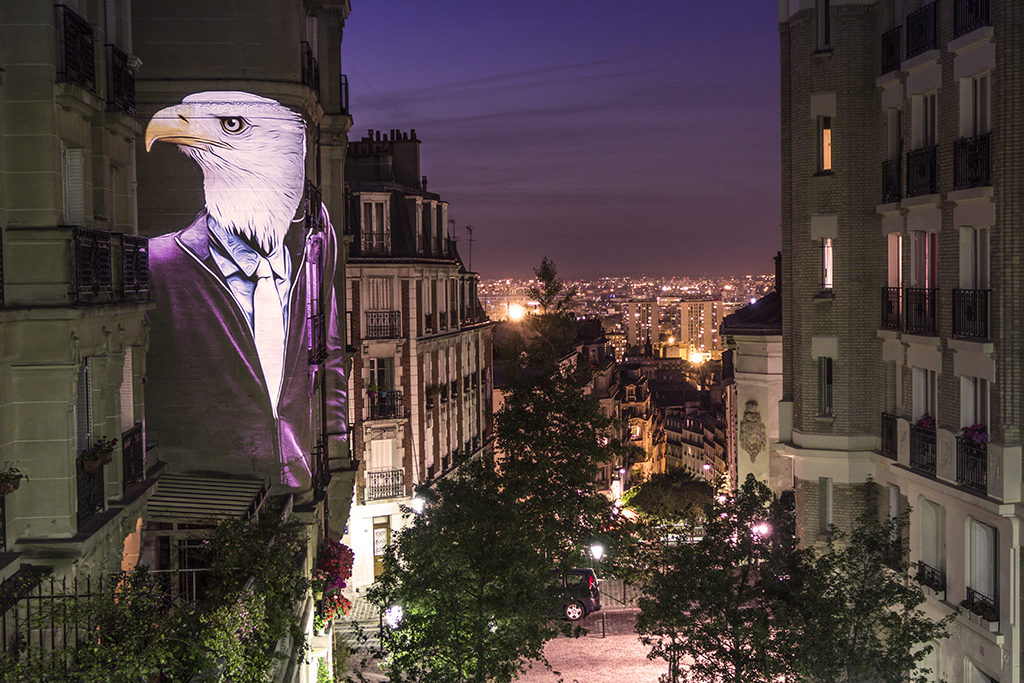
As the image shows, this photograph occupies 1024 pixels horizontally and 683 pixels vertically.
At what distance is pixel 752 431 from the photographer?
48.8m

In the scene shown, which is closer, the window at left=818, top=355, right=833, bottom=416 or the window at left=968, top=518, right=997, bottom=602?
the window at left=968, top=518, right=997, bottom=602

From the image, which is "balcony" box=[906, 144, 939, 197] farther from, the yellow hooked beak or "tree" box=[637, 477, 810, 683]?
the yellow hooked beak

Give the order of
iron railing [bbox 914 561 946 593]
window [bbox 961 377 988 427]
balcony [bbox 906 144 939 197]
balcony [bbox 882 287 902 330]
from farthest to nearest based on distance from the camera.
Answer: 1. balcony [bbox 882 287 902 330]
2. balcony [bbox 906 144 939 197]
3. iron railing [bbox 914 561 946 593]
4. window [bbox 961 377 988 427]

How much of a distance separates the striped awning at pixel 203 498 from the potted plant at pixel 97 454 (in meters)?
3.72

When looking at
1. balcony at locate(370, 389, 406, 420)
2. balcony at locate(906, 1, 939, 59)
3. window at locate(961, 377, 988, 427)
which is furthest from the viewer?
balcony at locate(370, 389, 406, 420)

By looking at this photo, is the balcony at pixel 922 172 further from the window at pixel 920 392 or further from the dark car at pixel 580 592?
the dark car at pixel 580 592

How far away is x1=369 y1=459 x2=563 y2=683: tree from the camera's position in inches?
979

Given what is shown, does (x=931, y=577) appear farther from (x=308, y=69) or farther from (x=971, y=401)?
(x=308, y=69)

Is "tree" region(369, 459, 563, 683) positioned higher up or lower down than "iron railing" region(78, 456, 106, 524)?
lower down

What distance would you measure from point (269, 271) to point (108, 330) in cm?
1114

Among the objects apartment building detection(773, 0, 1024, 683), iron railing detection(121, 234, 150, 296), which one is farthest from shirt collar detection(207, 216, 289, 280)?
apartment building detection(773, 0, 1024, 683)

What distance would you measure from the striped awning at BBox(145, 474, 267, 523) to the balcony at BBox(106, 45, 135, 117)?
7.27 m

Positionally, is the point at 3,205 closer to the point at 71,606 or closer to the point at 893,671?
the point at 71,606

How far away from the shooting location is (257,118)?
27.8 m
